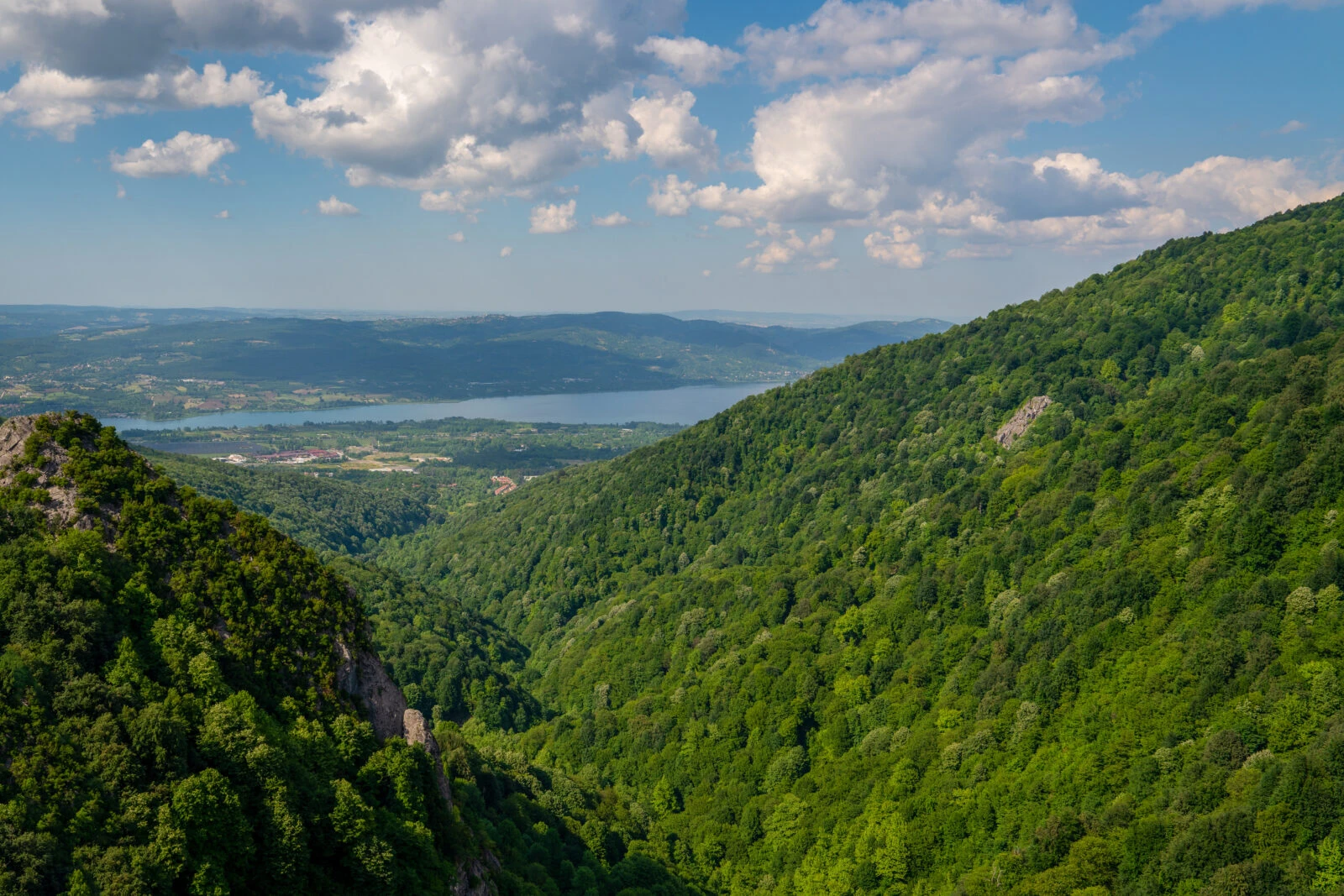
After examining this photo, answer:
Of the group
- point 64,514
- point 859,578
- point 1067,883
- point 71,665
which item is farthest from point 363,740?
point 859,578

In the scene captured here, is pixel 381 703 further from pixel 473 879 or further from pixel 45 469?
pixel 45 469

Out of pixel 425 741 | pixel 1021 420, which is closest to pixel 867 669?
pixel 425 741

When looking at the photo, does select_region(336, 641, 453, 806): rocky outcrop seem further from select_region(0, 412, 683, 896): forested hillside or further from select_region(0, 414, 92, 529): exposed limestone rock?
select_region(0, 414, 92, 529): exposed limestone rock

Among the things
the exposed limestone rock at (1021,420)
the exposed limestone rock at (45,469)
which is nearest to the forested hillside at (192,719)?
the exposed limestone rock at (45,469)

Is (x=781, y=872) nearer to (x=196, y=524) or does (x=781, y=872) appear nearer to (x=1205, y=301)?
(x=196, y=524)

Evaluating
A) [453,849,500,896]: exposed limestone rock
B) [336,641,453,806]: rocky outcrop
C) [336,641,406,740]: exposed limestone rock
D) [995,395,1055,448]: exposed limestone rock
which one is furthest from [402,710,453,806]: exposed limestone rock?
[995,395,1055,448]: exposed limestone rock

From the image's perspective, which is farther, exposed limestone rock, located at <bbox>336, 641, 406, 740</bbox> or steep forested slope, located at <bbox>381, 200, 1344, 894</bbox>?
steep forested slope, located at <bbox>381, 200, 1344, 894</bbox>
